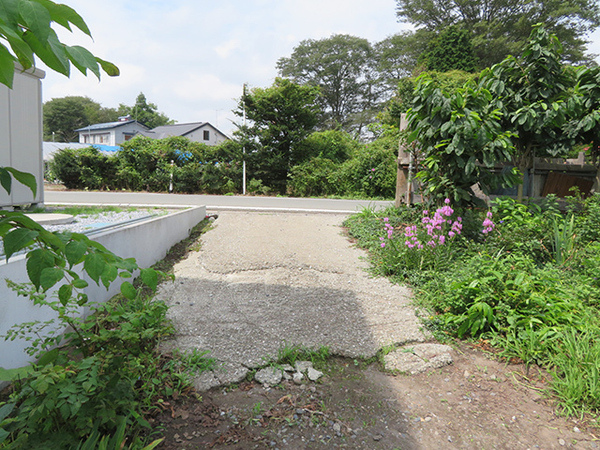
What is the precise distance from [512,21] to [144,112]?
55.6 metres

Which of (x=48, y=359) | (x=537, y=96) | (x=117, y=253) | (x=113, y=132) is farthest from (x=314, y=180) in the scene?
(x=113, y=132)

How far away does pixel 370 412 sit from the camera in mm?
2254

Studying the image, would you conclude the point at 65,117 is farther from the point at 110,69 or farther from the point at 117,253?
the point at 110,69

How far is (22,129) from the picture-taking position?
599cm

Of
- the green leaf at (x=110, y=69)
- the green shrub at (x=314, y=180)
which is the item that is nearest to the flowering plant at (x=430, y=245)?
the green leaf at (x=110, y=69)

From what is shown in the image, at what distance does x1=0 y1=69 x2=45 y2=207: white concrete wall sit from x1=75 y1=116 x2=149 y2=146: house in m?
36.5

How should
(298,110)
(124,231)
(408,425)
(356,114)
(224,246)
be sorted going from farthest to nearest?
(356,114)
(298,110)
(224,246)
(124,231)
(408,425)

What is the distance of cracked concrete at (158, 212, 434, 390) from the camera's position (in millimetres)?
2865

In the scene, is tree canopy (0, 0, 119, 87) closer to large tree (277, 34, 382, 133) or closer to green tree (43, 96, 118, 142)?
large tree (277, 34, 382, 133)

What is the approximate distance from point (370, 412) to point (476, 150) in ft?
11.3

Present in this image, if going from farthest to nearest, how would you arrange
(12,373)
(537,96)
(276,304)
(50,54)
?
(537,96) → (276,304) → (12,373) → (50,54)

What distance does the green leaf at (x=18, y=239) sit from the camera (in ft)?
3.18

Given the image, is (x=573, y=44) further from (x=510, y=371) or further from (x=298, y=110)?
(x=510, y=371)

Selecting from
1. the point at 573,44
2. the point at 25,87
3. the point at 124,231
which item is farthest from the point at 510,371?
the point at 573,44
